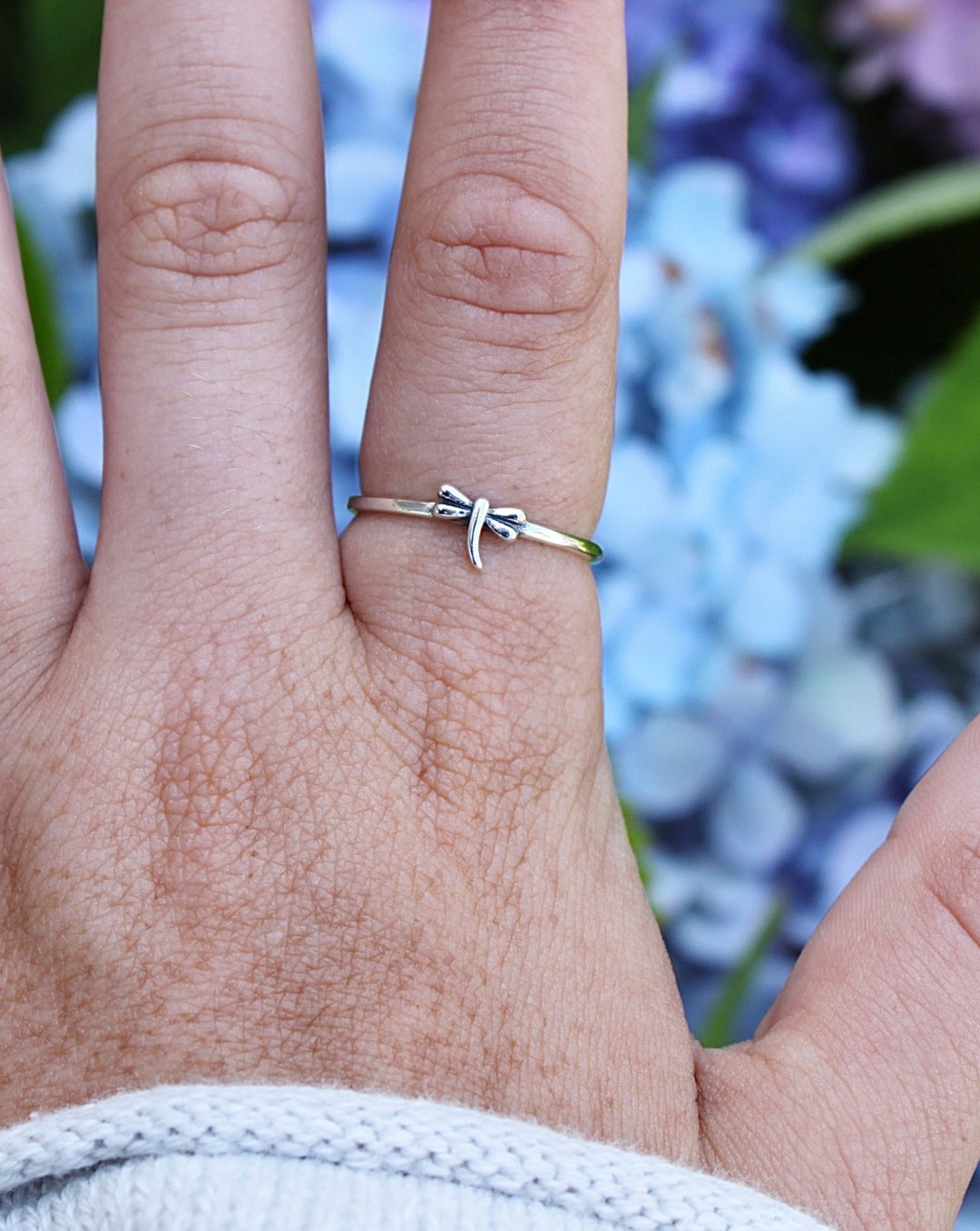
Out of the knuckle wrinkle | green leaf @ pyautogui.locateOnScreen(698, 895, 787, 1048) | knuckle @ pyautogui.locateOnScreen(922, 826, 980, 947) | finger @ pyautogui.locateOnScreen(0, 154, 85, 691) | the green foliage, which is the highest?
the green foliage

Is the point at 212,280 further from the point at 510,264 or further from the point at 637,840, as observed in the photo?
the point at 637,840

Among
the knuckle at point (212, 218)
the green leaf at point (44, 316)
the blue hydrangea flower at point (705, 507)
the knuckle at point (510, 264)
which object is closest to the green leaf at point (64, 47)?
the blue hydrangea flower at point (705, 507)

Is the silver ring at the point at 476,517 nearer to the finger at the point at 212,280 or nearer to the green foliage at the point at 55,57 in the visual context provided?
the finger at the point at 212,280

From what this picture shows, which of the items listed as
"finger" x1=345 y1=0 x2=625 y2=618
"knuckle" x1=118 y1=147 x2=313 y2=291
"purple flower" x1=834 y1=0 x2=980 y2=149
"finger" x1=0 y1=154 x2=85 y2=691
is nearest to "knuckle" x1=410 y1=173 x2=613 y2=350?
"finger" x1=345 y1=0 x2=625 y2=618

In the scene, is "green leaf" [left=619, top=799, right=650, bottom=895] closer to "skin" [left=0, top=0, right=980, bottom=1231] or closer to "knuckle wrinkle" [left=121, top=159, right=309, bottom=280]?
"skin" [left=0, top=0, right=980, bottom=1231]

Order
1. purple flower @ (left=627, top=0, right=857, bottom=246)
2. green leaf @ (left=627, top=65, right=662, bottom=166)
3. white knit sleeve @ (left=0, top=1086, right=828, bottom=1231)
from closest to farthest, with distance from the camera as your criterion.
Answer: white knit sleeve @ (left=0, top=1086, right=828, bottom=1231)
green leaf @ (left=627, top=65, right=662, bottom=166)
purple flower @ (left=627, top=0, right=857, bottom=246)

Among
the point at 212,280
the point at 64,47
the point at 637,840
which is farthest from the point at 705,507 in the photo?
the point at 64,47

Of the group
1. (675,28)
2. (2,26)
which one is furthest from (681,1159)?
(2,26)

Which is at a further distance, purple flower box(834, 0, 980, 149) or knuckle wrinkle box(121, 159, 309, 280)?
purple flower box(834, 0, 980, 149)
